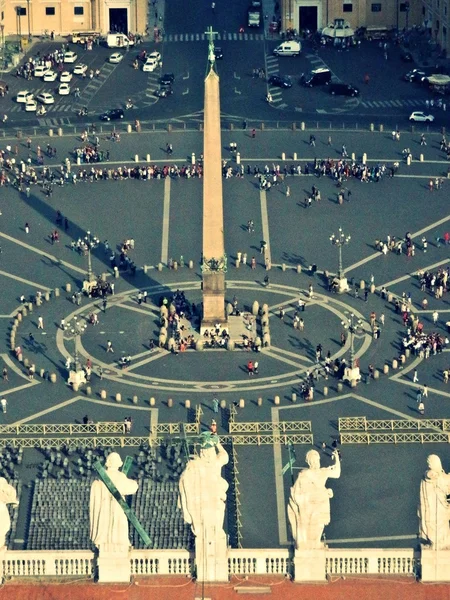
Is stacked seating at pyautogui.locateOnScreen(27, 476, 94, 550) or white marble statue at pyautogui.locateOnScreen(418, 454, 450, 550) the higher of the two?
white marble statue at pyautogui.locateOnScreen(418, 454, 450, 550)

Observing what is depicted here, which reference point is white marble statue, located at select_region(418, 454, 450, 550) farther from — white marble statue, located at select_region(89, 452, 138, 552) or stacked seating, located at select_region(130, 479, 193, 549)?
stacked seating, located at select_region(130, 479, 193, 549)

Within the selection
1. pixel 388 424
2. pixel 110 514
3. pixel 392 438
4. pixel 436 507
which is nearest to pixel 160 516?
pixel 392 438

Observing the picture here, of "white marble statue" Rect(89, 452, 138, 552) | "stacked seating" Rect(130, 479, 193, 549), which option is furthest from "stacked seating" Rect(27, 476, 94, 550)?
"white marble statue" Rect(89, 452, 138, 552)

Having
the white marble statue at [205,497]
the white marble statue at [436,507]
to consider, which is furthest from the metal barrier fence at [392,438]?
the white marble statue at [205,497]

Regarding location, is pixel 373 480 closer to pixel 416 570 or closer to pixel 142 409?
pixel 142 409

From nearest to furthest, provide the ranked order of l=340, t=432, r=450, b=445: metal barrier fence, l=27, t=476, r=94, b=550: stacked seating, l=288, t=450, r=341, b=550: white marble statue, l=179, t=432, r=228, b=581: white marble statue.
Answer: l=179, t=432, r=228, b=581: white marble statue < l=288, t=450, r=341, b=550: white marble statue < l=27, t=476, r=94, b=550: stacked seating < l=340, t=432, r=450, b=445: metal barrier fence

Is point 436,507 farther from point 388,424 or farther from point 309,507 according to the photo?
point 388,424
